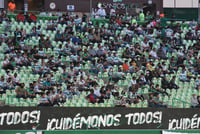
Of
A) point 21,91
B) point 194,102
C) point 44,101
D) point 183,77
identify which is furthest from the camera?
point 183,77

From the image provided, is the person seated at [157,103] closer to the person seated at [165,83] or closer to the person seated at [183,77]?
the person seated at [165,83]

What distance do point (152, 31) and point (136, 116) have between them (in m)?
10.8

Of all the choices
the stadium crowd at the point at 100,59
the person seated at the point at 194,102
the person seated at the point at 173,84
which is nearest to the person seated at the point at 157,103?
the stadium crowd at the point at 100,59

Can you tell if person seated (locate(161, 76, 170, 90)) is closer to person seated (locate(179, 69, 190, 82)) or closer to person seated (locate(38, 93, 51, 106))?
person seated (locate(179, 69, 190, 82))

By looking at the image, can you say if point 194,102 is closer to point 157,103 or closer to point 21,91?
point 157,103

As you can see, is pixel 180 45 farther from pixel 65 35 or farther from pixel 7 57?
pixel 7 57

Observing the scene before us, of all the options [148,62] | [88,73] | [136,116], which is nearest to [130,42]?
[148,62]

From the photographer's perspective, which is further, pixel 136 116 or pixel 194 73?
pixel 194 73

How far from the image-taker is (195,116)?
71.6 feet

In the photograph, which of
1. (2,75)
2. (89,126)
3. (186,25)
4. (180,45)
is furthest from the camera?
(186,25)

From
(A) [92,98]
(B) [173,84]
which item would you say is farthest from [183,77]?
(A) [92,98]

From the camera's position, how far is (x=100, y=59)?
26891 mm

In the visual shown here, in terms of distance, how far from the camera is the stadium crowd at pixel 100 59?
2405 cm

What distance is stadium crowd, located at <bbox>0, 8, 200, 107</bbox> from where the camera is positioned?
2405cm
